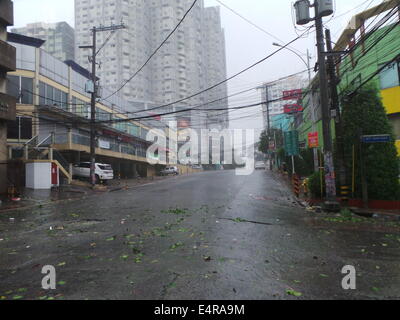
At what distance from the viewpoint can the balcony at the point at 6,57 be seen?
17.5 metres

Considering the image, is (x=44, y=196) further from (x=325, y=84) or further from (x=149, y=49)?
(x=149, y=49)

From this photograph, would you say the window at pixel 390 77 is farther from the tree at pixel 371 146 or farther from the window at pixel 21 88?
the window at pixel 21 88

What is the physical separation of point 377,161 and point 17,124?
27251mm

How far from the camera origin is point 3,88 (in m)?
18.2

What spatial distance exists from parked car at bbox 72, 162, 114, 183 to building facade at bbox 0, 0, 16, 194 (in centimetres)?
849

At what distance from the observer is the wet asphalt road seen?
12.5 feet

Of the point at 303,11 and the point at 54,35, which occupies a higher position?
the point at 54,35

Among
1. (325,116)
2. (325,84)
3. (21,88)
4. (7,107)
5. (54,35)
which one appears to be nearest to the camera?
(325,84)

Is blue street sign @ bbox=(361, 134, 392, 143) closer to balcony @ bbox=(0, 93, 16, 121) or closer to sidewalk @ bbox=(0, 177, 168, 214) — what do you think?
sidewalk @ bbox=(0, 177, 168, 214)

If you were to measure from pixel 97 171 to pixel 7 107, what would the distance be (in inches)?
378

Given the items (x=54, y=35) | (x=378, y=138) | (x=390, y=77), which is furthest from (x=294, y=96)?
(x=54, y=35)

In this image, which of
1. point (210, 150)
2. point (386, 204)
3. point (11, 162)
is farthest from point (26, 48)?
point (210, 150)

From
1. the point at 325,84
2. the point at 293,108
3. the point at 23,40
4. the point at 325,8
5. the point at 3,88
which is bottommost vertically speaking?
the point at 325,84
